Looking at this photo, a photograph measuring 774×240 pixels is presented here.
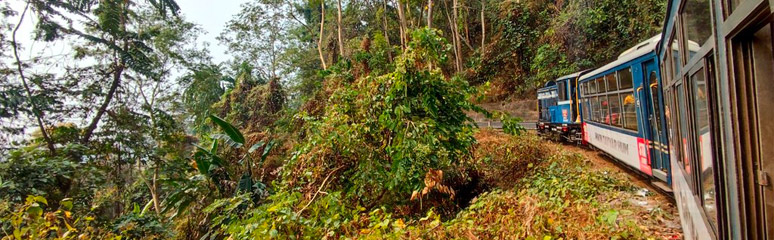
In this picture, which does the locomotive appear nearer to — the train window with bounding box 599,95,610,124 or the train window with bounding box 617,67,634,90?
the train window with bounding box 617,67,634,90

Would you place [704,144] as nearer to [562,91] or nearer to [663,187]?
[663,187]

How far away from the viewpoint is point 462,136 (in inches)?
215

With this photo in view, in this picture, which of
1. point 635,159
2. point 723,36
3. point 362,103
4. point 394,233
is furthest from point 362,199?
point 723,36

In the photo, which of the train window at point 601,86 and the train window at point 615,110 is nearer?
the train window at point 615,110

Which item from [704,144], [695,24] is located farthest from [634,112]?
[695,24]

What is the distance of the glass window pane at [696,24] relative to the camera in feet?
5.08

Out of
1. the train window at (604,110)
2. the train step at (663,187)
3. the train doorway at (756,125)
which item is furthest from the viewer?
the train window at (604,110)

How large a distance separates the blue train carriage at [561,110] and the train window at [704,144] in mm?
8036

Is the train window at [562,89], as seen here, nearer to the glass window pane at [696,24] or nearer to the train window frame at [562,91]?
the train window frame at [562,91]

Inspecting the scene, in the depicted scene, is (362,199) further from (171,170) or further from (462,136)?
(171,170)

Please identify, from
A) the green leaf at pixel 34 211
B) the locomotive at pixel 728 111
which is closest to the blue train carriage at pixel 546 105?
the locomotive at pixel 728 111

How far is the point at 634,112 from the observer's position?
5.56 m

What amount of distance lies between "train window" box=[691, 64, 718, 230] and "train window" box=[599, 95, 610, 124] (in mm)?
5156

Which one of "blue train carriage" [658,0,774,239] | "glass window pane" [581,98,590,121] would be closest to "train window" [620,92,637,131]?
"glass window pane" [581,98,590,121]
